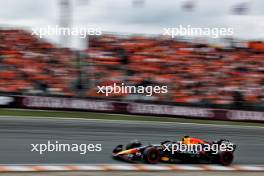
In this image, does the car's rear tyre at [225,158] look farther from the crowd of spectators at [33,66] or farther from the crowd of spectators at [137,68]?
the crowd of spectators at [33,66]

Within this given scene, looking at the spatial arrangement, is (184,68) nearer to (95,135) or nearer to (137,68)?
(137,68)

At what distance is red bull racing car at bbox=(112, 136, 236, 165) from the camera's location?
8836 mm

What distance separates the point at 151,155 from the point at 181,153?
23.4 inches

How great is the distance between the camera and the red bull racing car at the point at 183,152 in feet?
29.0

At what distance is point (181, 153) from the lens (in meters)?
8.97

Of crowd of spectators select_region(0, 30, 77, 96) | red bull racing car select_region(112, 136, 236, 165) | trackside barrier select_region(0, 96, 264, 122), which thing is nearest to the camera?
red bull racing car select_region(112, 136, 236, 165)

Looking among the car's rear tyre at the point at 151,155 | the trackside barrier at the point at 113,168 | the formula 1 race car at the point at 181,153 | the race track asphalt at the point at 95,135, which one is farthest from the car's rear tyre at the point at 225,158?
the car's rear tyre at the point at 151,155

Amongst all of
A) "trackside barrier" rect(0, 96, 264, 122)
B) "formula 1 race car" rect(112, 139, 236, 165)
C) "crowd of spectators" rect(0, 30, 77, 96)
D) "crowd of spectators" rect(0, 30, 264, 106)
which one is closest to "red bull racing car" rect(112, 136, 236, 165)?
"formula 1 race car" rect(112, 139, 236, 165)

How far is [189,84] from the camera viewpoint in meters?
19.7

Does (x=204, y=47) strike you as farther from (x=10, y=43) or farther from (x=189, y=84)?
(x=10, y=43)

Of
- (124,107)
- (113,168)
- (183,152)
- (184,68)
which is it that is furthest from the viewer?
(184,68)

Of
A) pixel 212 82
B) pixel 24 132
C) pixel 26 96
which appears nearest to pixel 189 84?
pixel 212 82

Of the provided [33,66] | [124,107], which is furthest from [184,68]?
[33,66]

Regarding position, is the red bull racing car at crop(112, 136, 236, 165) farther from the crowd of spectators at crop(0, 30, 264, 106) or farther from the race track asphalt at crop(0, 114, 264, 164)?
the crowd of spectators at crop(0, 30, 264, 106)
